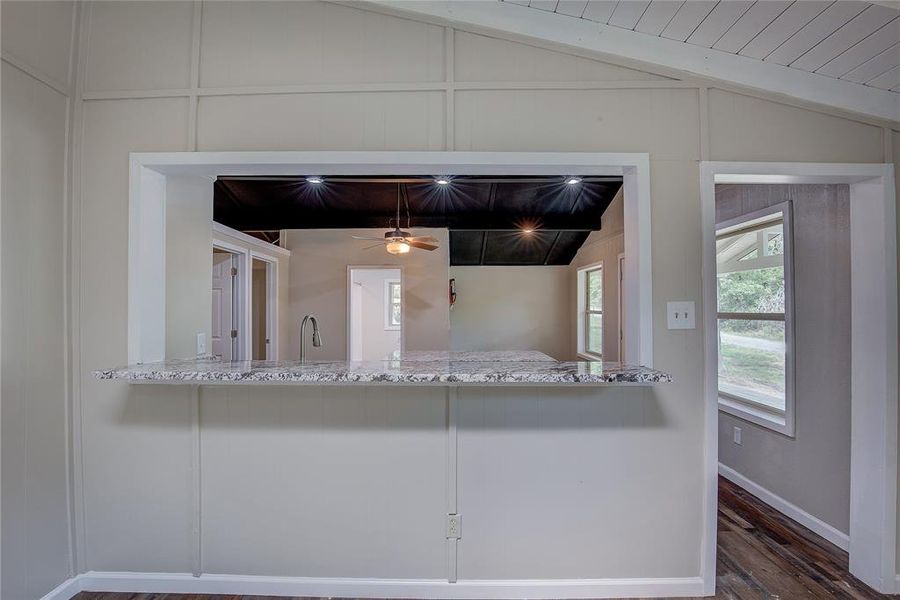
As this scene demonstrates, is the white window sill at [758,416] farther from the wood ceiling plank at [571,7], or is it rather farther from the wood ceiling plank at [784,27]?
the wood ceiling plank at [571,7]

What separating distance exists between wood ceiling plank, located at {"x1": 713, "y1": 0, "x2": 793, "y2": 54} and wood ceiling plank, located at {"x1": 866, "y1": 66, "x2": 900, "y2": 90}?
58 cm

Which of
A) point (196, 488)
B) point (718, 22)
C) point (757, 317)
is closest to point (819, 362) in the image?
point (757, 317)

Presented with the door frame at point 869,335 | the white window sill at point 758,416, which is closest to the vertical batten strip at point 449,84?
the door frame at point 869,335

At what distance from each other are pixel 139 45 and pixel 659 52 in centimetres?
231

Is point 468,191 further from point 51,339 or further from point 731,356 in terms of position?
point 51,339

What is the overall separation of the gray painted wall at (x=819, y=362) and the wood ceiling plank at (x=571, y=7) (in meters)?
1.77

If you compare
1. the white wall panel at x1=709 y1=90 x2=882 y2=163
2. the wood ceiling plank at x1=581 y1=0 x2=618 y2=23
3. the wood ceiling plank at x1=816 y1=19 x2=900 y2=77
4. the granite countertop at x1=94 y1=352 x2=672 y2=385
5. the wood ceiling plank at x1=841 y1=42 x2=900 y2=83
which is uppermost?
the wood ceiling plank at x1=581 y1=0 x2=618 y2=23

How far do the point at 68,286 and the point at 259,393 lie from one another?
96 centimetres

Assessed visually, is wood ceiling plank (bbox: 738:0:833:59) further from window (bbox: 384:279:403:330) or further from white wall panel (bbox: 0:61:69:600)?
window (bbox: 384:279:403:330)

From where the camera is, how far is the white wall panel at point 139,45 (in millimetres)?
1800

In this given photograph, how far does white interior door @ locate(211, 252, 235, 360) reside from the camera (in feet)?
13.3

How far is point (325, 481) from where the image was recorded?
1810 mm

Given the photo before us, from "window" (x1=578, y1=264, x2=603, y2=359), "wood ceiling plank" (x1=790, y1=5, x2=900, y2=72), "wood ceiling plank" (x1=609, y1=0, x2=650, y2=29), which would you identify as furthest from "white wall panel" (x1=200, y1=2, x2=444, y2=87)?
"window" (x1=578, y1=264, x2=603, y2=359)

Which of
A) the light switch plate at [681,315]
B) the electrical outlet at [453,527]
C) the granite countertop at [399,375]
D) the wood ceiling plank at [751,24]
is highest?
the wood ceiling plank at [751,24]
